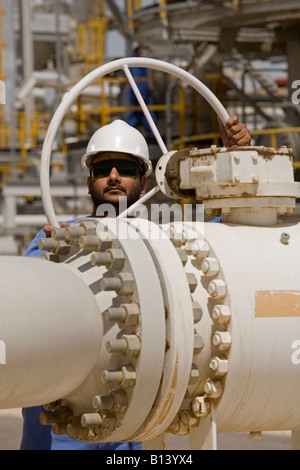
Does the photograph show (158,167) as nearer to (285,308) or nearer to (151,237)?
(151,237)

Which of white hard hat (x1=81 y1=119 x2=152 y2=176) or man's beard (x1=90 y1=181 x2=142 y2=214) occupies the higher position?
white hard hat (x1=81 y1=119 x2=152 y2=176)

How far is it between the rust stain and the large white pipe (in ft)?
1.12

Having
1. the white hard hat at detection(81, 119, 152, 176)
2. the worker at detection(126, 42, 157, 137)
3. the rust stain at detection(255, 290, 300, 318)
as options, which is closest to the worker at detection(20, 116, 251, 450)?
the white hard hat at detection(81, 119, 152, 176)

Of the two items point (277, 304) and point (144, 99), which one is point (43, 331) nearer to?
point (277, 304)

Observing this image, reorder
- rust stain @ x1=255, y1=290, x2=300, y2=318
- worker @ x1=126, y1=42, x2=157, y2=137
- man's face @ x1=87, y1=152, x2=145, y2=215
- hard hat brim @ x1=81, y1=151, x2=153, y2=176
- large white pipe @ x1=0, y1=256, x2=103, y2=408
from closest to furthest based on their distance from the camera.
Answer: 1. large white pipe @ x1=0, y1=256, x2=103, y2=408
2. rust stain @ x1=255, y1=290, x2=300, y2=318
3. man's face @ x1=87, y1=152, x2=145, y2=215
4. hard hat brim @ x1=81, y1=151, x2=153, y2=176
5. worker @ x1=126, y1=42, x2=157, y2=137

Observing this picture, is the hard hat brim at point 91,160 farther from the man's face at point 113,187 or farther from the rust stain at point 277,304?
the rust stain at point 277,304

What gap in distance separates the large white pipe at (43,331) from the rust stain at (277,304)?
0.34 metres

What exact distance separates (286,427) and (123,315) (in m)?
0.52

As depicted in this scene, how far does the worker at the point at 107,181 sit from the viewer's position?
2594mm

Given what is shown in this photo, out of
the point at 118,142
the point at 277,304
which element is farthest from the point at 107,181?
the point at 277,304

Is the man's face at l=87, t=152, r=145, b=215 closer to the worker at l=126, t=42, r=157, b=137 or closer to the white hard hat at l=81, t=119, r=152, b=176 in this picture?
the white hard hat at l=81, t=119, r=152, b=176

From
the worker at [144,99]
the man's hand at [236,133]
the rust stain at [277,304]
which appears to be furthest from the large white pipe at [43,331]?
the worker at [144,99]

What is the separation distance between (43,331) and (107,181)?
1177mm

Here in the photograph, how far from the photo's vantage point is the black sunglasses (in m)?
2.64
